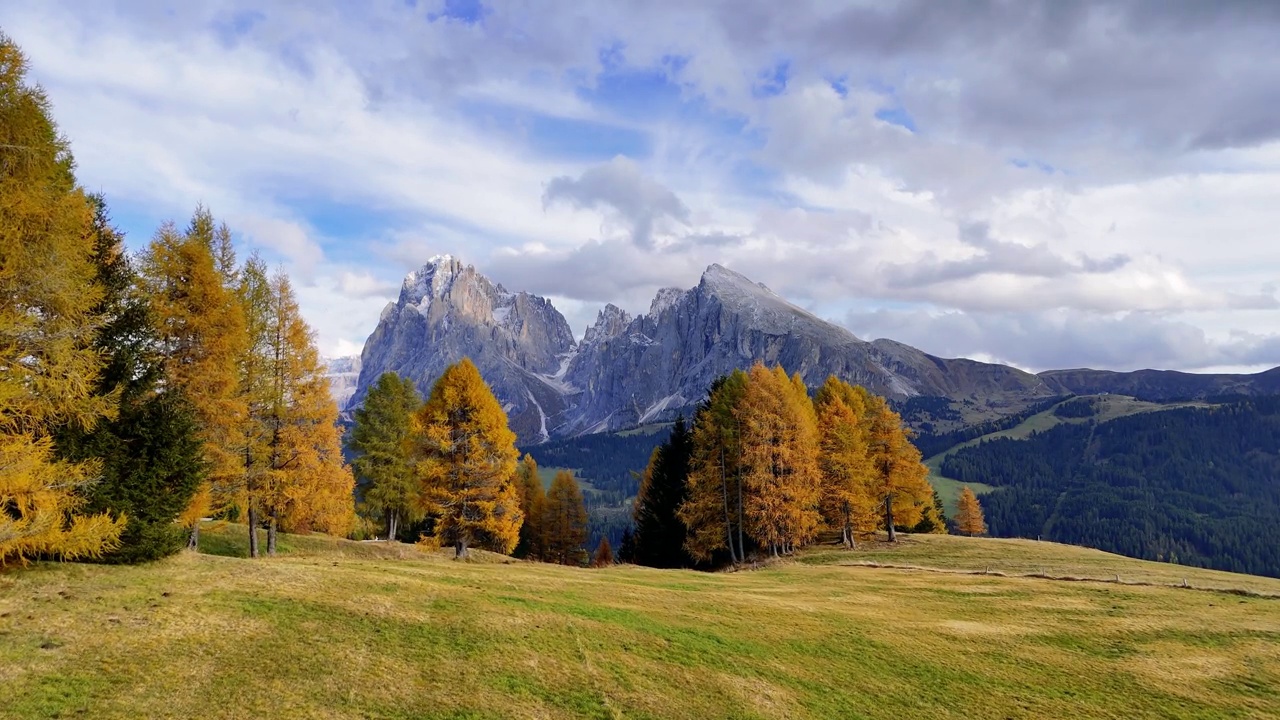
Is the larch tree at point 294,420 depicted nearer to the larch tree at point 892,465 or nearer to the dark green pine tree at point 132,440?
the dark green pine tree at point 132,440

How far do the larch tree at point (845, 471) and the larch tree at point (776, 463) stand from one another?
3069 mm

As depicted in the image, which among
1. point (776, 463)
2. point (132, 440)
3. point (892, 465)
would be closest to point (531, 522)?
point (776, 463)

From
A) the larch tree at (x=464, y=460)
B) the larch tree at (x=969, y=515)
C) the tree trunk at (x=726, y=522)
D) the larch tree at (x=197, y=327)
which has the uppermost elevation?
the larch tree at (x=197, y=327)

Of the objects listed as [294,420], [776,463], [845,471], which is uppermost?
[294,420]

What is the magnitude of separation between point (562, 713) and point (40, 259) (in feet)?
59.1

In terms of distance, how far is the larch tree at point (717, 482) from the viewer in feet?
178

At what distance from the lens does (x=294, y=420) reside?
3538cm

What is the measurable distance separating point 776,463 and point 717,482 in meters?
5.36

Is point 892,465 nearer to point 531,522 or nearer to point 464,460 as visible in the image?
point 464,460

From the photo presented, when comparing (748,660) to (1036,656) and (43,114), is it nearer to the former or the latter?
(1036,656)

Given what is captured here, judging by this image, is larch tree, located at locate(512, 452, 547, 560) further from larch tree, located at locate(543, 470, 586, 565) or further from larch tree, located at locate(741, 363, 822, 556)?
larch tree, located at locate(741, 363, 822, 556)

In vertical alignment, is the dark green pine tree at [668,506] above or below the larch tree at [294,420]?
below

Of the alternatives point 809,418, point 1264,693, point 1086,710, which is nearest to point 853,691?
point 1086,710

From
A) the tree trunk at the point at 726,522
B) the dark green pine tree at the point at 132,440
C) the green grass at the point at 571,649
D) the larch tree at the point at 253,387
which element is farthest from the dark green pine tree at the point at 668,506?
the dark green pine tree at the point at 132,440
